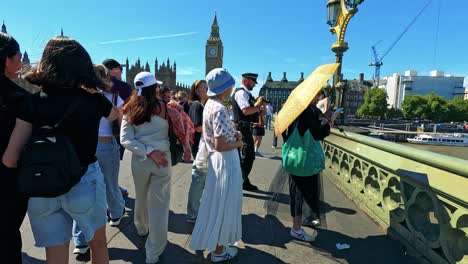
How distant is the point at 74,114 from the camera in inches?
74.0

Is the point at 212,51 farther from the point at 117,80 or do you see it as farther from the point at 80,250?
the point at 80,250

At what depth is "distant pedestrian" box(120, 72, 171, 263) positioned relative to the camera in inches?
116

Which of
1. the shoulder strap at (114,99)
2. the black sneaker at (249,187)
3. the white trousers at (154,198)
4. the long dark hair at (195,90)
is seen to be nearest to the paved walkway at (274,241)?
the white trousers at (154,198)

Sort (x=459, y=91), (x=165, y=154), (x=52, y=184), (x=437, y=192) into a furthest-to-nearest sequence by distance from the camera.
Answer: (x=459, y=91) → (x=165, y=154) → (x=437, y=192) → (x=52, y=184)

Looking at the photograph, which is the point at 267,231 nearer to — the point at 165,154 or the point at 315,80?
the point at 165,154

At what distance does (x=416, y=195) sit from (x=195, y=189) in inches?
100

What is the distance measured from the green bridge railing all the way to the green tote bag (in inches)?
35.8

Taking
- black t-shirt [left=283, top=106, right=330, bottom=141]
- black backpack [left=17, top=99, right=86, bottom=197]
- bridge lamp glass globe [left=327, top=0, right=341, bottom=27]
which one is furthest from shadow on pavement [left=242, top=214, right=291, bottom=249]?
bridge lamp glass globe [left=327, top=0, right=341, bottom=27]

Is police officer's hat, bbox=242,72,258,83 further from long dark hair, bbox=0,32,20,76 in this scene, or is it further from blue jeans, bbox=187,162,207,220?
long dark hair, bbox=0,32,20,76

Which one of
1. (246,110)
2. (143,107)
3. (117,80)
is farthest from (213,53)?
(143,107)

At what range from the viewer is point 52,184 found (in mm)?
1779

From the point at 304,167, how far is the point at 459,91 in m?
158

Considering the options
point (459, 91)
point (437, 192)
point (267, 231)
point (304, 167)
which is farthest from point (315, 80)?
point (459, 91)

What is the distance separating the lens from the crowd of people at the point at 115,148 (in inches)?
74.8
